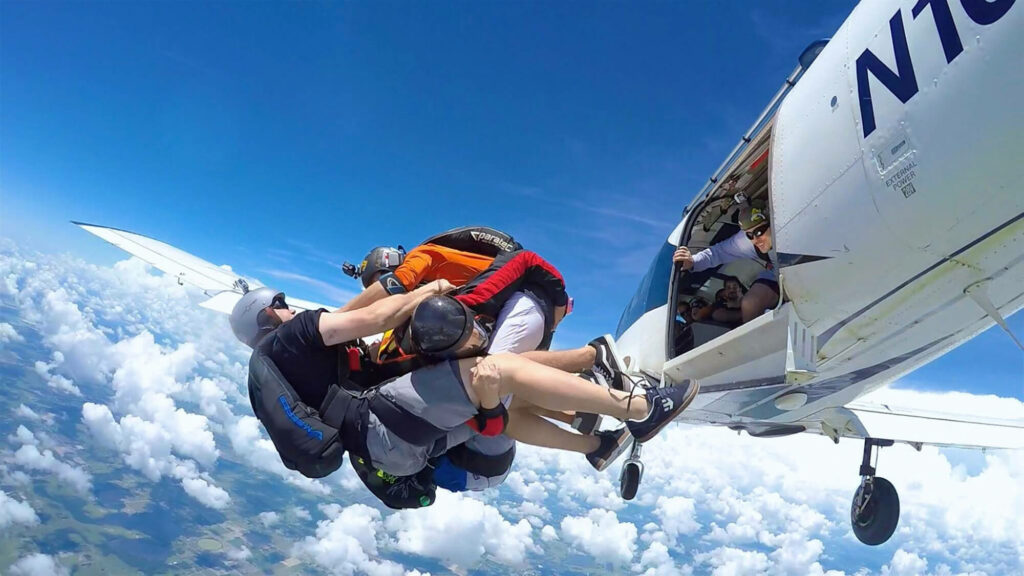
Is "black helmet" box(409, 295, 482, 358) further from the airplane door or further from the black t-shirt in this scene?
the airplane door

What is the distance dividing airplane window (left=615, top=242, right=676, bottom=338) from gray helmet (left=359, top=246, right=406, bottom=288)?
3.11m

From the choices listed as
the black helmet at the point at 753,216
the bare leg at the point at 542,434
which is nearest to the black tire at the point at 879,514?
the black helmet at the point at 753,216

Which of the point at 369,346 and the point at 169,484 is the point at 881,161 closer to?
the point at 369,346

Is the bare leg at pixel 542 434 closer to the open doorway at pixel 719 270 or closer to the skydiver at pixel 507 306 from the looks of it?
the skydiver at pixel 507 306

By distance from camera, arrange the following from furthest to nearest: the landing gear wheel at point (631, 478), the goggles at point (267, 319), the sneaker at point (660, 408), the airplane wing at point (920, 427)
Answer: the airplane wing at point (920, 427)
the landing gear wheel at point (631, 478)
the goggles at point (267, 319)
the sneaker at point (660, 408)

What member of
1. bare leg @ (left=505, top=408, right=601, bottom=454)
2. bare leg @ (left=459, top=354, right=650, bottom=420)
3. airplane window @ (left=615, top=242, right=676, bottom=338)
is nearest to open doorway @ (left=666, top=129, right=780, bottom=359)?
airplane window @ (left=615, top=242, right=676, bottom=338)

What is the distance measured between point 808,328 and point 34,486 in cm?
17813

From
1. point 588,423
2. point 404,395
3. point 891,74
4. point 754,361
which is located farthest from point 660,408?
point 891,74

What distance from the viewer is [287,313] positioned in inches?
167

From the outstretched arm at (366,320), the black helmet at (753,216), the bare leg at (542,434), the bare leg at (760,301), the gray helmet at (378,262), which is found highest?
the black helmet at (753,216)

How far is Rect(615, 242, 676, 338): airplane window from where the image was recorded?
594 centimetres

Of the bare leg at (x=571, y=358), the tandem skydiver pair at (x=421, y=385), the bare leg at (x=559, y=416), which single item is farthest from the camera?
the bare leg at (x=559, y=416)

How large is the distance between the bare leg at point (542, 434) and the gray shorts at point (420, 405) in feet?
3.42

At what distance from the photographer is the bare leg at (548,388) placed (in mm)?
3498
